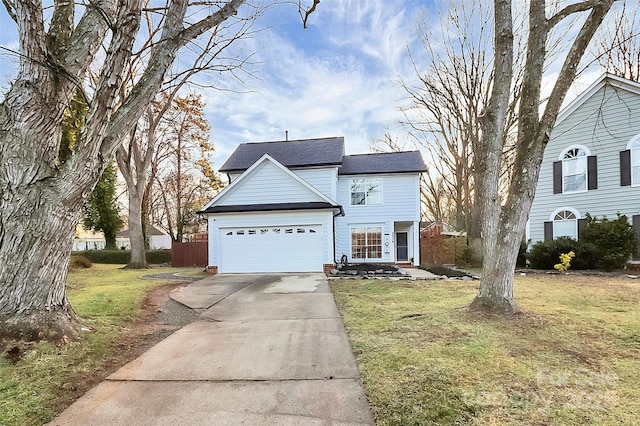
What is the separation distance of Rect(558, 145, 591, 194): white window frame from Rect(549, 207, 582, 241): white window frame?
82 centimetres

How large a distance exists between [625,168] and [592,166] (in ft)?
3.42

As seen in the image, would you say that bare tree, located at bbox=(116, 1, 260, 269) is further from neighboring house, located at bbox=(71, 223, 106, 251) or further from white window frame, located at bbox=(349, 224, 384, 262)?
neighboring house, located at bbox=(71, 223, 106, 251)

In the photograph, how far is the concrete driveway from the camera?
280 cm

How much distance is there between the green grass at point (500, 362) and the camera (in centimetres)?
272

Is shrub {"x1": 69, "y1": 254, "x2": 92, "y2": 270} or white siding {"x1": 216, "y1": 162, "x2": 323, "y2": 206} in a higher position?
white siding {"x1": 216, "y1": 162, "x2": 323, "y2": 206}

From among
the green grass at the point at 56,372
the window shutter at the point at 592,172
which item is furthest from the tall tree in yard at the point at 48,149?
the window shutter at the point at 592,172

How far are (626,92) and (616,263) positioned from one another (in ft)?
22.9

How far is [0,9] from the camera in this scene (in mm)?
6301

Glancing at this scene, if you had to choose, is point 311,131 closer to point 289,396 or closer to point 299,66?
point 299,66

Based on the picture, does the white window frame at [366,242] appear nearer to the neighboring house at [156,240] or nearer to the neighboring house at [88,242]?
the neighboring house at [156,240]

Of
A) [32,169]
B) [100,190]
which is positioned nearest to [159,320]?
[32,169]


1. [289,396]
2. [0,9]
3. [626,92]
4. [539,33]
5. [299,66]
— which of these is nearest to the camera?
[289,396]

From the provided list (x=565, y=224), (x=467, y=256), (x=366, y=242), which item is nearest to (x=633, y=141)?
(x=565, y=224)

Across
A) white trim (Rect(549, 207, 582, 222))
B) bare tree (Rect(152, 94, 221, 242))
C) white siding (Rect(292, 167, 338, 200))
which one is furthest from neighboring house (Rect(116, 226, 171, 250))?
white trim (Rect(549, 207, 582, 222))
